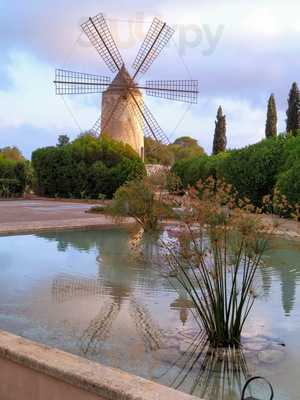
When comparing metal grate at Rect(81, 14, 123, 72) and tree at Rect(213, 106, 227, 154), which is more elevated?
metal grate at Rect(81, 14, 123, 72)

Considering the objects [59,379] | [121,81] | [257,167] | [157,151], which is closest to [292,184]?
[257,167]

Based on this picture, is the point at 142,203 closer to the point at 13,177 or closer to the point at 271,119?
the point at 13,177

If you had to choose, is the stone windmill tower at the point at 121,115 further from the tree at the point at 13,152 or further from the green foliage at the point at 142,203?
the green foliage at the point at 142,203

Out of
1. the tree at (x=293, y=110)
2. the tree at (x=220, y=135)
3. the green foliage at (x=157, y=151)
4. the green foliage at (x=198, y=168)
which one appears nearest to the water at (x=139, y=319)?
the green foliage at (x=198, y=168)

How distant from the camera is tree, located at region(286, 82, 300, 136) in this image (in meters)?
26.1

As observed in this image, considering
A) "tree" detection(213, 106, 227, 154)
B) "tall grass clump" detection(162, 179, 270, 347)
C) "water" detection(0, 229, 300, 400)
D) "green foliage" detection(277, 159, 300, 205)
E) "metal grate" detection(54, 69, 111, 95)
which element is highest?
"metal grate" detection(54, 69, 111, 95)

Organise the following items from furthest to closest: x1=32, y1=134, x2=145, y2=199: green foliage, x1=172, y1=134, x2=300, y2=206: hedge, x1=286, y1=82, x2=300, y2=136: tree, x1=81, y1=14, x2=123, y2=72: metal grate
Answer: x1=81, y1=14, x2=123, y2=72: metal grate → x1=286, y1=82, x2=300, y2=136: tree → x1=32, y1=134, x2=145, y2=199: green foliage → x1=172, y1=134, x2=300, y2=206: hedge

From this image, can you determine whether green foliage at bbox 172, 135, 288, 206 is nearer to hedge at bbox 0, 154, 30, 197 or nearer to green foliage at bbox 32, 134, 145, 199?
green foliage at bbox 32, 134, 145, 199

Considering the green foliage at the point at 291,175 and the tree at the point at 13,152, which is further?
the tree at the point at 13,152

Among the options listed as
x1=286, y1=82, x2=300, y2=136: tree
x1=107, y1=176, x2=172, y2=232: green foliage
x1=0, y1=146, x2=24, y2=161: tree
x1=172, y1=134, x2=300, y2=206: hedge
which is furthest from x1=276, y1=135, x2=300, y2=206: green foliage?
x1=0, y1=146, x2=24, y2=161: tree

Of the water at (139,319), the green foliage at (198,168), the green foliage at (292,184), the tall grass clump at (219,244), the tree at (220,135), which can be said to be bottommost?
the water at (139,319)

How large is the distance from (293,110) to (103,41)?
37.1 feet

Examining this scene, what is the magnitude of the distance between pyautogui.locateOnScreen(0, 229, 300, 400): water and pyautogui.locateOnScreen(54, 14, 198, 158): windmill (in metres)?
23.3

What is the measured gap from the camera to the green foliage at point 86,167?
25562 mm
